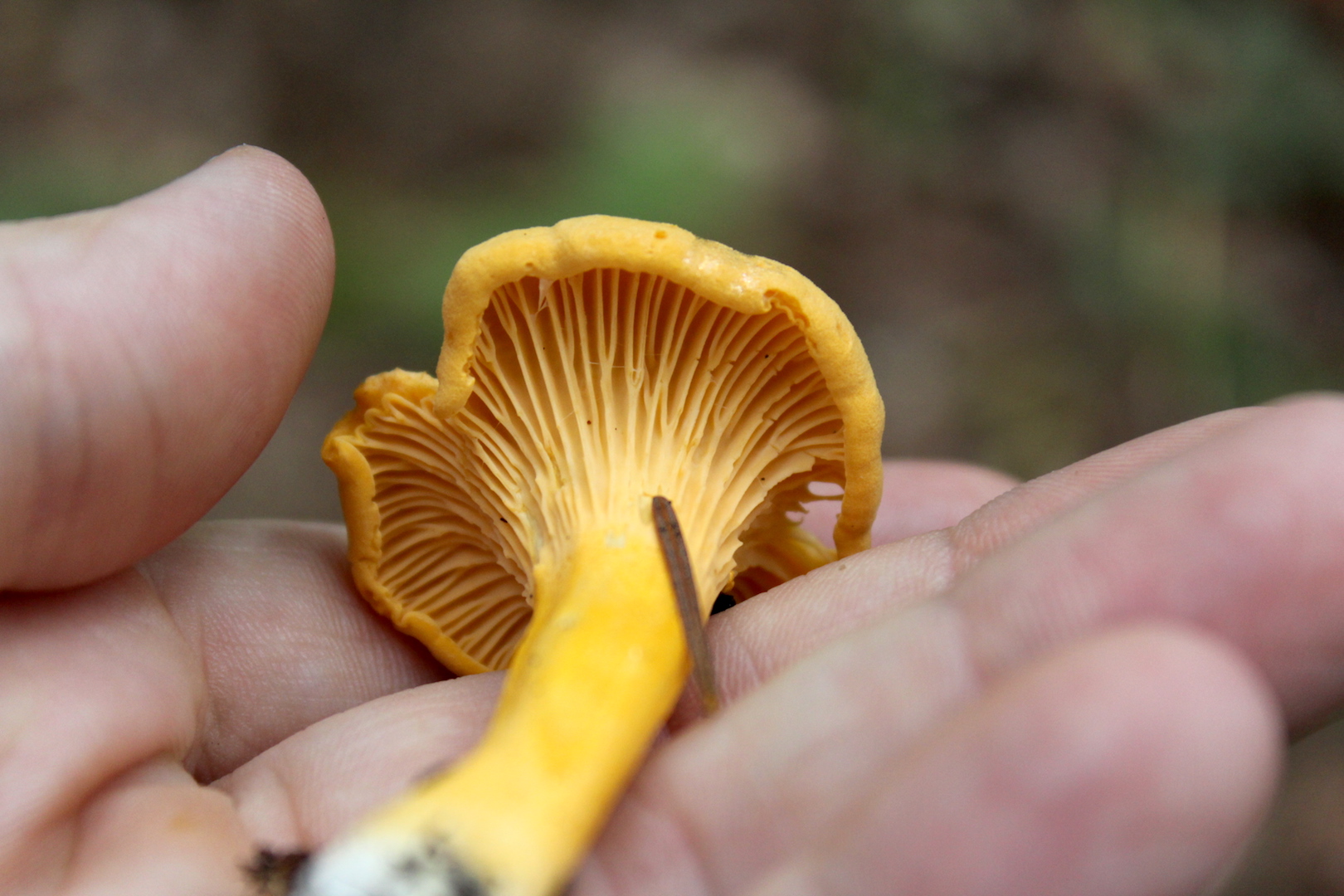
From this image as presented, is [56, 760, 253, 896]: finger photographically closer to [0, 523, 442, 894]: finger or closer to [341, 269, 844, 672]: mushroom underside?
[0, 523, 442, 894]: finger

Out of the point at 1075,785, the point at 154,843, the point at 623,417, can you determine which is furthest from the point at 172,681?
the point at 1075,785

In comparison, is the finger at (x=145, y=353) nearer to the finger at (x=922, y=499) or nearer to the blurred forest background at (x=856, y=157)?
the finger at (x=922, y=499)

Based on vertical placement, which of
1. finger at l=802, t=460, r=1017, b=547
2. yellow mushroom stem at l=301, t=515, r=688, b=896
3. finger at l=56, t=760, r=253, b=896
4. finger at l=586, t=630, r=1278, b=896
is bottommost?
finger at l=56, t=760, r=253, b=896

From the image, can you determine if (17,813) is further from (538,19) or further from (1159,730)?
(538,19)

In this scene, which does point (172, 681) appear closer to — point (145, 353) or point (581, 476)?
point (145, 353)

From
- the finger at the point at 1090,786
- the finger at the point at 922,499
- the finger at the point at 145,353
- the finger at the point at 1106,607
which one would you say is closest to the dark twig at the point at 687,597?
the finger at the point at 1106,607

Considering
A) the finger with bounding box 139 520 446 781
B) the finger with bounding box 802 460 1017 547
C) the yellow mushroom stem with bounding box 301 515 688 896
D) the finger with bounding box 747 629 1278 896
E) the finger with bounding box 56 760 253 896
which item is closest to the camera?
the finger with bounding box 747 629 1278 896

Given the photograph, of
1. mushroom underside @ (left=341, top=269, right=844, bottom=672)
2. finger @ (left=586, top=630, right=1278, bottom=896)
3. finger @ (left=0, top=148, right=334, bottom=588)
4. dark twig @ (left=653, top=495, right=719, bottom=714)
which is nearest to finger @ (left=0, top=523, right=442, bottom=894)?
finger @ (left=0, top=148, right=334, bottom=588)
